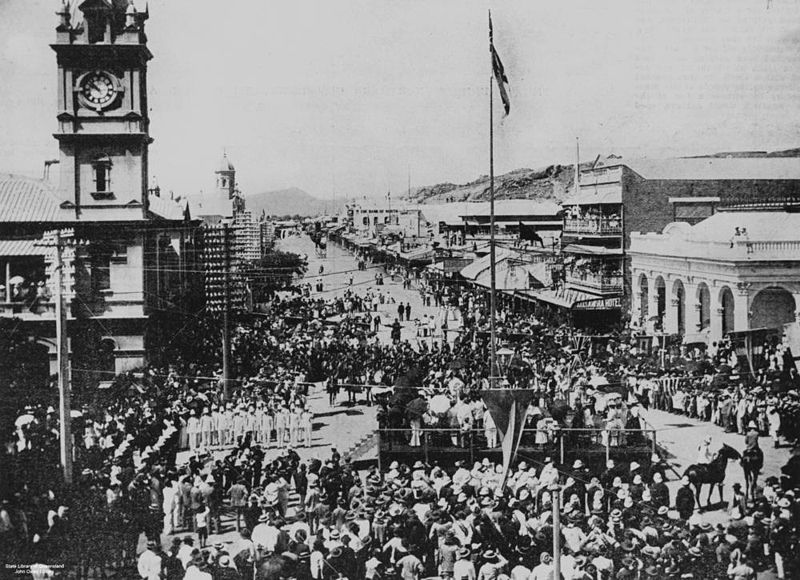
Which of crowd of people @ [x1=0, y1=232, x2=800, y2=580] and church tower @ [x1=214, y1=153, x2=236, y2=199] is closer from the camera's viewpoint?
crowd of people @ [x1=0, y1=232, x2=800, y2=580]

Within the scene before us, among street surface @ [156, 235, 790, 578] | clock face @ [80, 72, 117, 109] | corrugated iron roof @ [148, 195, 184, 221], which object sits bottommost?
street surface @ [156, 235, 790, 578]

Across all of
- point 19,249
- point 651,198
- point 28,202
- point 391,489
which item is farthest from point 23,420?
point 651,198

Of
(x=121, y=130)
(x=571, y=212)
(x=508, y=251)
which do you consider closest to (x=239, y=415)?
(x=121, y=130)

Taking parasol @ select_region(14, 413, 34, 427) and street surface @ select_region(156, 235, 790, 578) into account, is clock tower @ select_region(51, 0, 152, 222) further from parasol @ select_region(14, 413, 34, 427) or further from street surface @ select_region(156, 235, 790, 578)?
parasol @ select_region(14, 413, 34, 427)

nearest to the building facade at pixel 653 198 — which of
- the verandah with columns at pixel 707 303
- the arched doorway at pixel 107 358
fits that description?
the verandah with columns at pixel 707 303

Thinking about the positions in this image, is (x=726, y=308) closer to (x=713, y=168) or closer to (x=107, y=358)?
(x=713, y=168)

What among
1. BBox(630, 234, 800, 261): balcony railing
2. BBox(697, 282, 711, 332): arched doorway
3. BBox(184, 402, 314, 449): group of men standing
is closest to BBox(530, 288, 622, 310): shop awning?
BBox(630, 234, 800, 261): balcony railing
